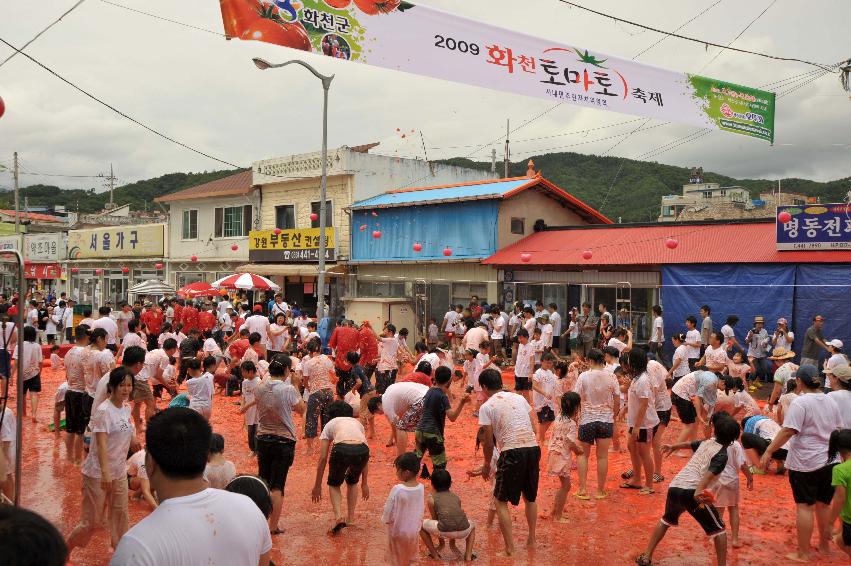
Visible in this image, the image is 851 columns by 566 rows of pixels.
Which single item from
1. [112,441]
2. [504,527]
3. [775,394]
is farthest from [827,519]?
[112,441]

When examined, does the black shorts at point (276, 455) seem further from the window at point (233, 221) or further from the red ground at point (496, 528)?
the window at point (233, 221)

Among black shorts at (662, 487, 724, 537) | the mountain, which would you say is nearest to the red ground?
black shorts at (662, 487, 724, 537)

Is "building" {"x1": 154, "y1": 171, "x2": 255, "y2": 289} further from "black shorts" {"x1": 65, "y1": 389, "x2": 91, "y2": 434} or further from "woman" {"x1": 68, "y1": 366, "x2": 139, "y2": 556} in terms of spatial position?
"woman" {"x1": 68, "y1": 366, "x2": 139, "y2": 556}

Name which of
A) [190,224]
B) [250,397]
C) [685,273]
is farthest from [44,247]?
[685,273]

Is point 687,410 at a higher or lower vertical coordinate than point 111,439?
lower

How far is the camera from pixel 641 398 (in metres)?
7.76

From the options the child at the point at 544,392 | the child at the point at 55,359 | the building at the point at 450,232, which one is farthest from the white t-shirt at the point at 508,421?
the child at the point at 55,359

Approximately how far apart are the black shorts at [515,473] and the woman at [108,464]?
3230 millimetres

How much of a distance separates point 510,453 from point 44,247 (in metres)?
42.4

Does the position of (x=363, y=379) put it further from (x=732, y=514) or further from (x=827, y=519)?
(x=827, y=519)

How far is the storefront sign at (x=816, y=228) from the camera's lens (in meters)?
14.7

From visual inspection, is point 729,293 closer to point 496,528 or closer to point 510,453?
point 496,528

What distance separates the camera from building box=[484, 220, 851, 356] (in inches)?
584

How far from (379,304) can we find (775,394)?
12037 mm
